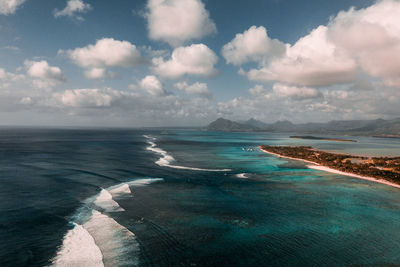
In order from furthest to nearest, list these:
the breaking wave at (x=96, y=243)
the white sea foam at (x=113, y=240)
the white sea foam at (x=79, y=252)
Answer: the white sea foam at (x=113, y=240) < the breaking wave at (x=96, y=243) < the white sea foam at (x=79, y=252)

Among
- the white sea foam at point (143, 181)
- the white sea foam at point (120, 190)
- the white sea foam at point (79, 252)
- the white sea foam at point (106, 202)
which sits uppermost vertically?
the white sea foam at point (143, 181)

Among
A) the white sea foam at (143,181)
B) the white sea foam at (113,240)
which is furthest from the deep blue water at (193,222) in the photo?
the white sea foam at (143,181)

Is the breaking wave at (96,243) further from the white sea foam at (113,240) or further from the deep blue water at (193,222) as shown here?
the deep blue water at (193,222)

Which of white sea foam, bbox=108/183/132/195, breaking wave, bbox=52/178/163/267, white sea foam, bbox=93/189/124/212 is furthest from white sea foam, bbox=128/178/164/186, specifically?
breaking wave, bbox=52/178/163/267

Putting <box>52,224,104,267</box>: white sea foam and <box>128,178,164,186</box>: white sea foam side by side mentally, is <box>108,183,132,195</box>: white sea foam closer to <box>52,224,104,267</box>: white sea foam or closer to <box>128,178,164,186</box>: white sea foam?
<box>128,178,164,186</box>: white sea foam

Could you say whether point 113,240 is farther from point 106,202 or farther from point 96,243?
point 106,202

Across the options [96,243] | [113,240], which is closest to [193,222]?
[113,240]

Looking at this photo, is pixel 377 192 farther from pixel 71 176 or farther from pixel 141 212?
pixel 71 176
